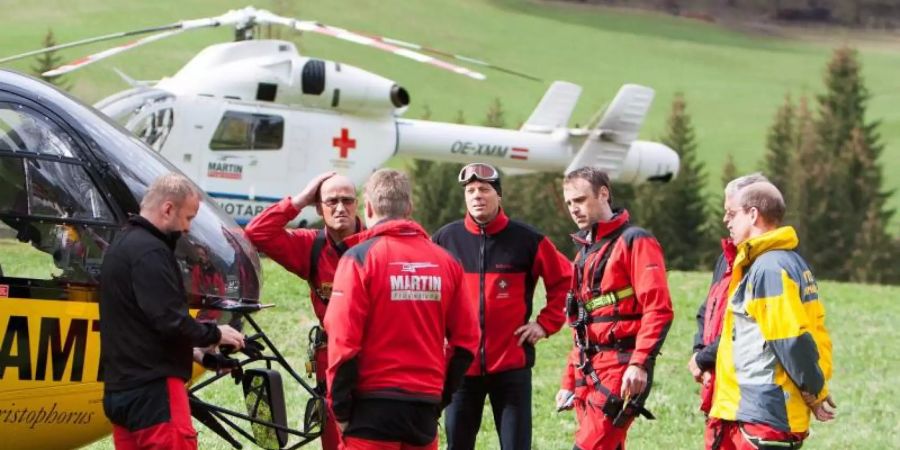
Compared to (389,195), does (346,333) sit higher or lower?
lower

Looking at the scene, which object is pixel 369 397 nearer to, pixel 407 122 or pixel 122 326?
pixel 122 326

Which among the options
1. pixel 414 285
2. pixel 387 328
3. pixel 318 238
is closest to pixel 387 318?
pixel 387 328

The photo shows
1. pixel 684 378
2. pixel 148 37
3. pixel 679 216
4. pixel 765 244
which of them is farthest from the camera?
pixel 679 216

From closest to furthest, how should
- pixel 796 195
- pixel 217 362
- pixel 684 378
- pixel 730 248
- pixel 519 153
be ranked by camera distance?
pixel 730 248 < pixel 217 362 < pixel 684 378 < pixel 519 153 < pixel 796 195

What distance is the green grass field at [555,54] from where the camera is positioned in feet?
266

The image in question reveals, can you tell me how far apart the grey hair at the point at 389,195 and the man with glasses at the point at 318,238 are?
1.20 meters

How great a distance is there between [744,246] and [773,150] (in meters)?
71.1

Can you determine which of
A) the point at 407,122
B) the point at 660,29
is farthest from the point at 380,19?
the point at 407,122

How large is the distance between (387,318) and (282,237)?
1681 mm

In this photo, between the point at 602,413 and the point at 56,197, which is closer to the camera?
the point at 56,197

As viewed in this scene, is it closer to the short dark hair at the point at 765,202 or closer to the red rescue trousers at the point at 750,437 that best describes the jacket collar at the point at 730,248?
the short dark hair at the point at 765,202

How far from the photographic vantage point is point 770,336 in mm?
5559

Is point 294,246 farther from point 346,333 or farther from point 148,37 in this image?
point 148,37

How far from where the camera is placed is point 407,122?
80.5ft
